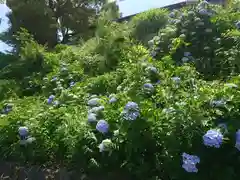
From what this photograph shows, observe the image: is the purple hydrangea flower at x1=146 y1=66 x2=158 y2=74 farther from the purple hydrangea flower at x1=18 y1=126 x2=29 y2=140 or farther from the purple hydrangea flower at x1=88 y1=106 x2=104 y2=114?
the purple hydrangea flower at x1=18 y1=126 x2=29 y2=140

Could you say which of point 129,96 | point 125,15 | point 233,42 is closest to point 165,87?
point 129,96

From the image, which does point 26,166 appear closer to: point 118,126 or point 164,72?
point 118,126

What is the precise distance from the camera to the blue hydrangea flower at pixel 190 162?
9.32 ft

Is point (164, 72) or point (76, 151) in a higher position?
point (164, 72)

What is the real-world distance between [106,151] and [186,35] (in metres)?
2.84

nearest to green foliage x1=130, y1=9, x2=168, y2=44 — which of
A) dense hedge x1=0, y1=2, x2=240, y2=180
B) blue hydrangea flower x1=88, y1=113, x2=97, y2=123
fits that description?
dense hedge x1=0, y1=2, x2=240, y2=180

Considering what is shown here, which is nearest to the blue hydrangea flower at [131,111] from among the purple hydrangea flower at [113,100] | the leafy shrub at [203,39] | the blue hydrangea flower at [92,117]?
the blue hydrangea flower at [92,117]

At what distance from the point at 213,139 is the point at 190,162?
24 cm

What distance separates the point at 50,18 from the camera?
13.4 meters

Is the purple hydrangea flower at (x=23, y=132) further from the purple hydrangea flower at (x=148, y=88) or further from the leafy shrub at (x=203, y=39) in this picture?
the leafy shrub at (x=203, y=39)

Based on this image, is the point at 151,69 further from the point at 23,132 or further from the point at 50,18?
the point at 50,18

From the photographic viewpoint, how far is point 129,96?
371 cm

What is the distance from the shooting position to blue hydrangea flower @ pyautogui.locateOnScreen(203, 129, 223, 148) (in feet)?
9.28

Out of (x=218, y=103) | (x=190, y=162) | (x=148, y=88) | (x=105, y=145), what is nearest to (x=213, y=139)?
(x=190, y=162)
